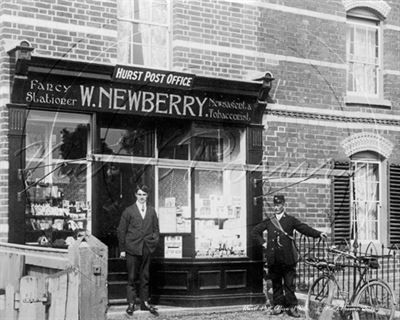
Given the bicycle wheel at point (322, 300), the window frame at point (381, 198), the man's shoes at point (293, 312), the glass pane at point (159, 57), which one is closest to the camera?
the bicycle wheel at point (322, 300)

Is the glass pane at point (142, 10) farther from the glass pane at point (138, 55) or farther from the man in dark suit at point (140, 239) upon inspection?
the man in dark suit at point (140, 239)

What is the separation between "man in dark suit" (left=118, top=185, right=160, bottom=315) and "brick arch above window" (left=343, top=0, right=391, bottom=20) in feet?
19.4

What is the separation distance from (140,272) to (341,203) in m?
4.72

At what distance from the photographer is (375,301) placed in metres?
10.1

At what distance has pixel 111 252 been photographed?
11.7 metres

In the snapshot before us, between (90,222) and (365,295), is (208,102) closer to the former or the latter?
(90,222)

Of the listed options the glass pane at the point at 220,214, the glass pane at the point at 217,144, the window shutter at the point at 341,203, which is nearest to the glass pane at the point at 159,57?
the glass pane at the point at 217,144

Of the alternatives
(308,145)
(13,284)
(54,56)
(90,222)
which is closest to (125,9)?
(54,56)

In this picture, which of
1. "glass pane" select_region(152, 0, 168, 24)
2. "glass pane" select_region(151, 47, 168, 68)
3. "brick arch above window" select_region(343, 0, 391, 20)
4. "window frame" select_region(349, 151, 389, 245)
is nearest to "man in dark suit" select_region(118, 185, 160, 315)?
"glass pane" select_region(151, 47, 168, 68)

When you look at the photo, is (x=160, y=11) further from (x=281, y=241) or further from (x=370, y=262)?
(x=370, y=262)

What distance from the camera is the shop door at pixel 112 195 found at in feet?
37.7

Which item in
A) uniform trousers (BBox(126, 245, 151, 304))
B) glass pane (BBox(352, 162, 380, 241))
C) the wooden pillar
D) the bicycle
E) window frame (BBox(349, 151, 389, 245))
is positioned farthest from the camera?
window frame (BBox(349, 151, 389, 245))

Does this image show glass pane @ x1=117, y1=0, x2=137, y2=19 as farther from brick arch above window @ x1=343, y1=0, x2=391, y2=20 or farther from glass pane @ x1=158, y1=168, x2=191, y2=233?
brick arch above window @ x1=343, y1=0, x2=391, y2=20

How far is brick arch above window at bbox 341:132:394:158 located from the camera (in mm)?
14414
